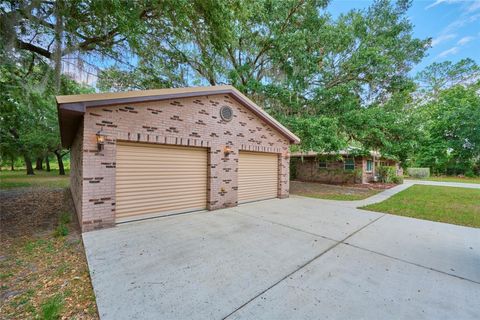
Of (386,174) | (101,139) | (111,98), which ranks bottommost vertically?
(386,174)

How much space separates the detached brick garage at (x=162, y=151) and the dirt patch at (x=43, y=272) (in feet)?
2.38

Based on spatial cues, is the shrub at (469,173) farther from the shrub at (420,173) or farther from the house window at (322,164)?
the house window at (322,164)

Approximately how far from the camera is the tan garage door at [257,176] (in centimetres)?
790

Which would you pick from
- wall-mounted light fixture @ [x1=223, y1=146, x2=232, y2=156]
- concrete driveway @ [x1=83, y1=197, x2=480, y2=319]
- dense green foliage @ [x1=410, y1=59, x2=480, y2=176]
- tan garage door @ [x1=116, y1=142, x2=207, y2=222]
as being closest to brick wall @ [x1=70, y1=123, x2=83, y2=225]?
tan garage door @ [x1=116, y1=142, x2=207, y2=222]

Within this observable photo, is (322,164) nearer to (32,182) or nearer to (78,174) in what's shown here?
(78,174)

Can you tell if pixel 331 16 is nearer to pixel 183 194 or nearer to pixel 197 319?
pixel 183 194

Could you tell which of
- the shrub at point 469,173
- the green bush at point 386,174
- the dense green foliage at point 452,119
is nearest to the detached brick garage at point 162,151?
the green bush at point 386,174

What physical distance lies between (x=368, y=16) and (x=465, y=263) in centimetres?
1443

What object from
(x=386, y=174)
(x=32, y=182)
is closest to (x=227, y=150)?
(x=386, y=174)

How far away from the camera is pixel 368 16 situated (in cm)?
1254

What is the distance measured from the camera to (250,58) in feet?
39.4

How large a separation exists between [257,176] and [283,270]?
5.47 m

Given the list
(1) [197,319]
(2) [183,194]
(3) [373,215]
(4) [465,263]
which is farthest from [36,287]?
(3) [373,215]

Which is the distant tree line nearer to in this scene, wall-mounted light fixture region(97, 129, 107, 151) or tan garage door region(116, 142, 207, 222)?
wall-mounted light fixture region(97, 129, 107, 151)
